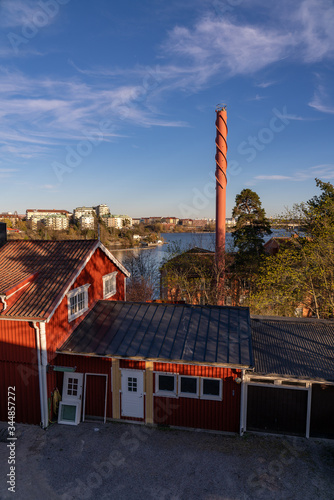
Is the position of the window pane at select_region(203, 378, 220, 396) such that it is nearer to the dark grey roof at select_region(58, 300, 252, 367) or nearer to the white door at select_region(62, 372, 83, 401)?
the dark grey roof at select_region(58, 300, 252, 367)

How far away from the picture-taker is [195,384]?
38.1 feet

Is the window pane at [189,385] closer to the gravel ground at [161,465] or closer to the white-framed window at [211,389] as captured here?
the white-framed window at [211,389]

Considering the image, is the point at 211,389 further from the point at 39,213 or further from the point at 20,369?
the point at 39,213

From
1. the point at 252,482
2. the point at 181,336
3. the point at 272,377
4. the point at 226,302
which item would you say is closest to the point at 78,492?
the point at 252,482

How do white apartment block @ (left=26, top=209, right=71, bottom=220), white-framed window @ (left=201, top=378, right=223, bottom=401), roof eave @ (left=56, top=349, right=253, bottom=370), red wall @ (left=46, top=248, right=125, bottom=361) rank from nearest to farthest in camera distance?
1. roof eave @ (left=56, top=349, right=253, bottom=370)
2. white-framed window @ (left=201, top=378, right=223, bottom=401)
3. red wall @ (left=46, top=248, right=125, bottom=361)
4. white apartment block @ (left=26, top=209, right=71, bottom=220)

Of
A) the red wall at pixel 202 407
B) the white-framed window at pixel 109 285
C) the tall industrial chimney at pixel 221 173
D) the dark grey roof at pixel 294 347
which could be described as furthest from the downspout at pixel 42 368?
the tall industrial chimney at pixel 221 173

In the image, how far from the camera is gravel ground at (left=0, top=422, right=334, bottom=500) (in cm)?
866

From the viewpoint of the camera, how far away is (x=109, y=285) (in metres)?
17.3

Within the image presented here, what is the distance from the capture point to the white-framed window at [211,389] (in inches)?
444

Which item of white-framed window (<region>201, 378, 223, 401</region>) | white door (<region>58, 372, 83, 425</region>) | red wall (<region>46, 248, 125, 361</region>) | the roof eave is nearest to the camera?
the roof eave

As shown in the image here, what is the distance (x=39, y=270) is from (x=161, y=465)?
8556 mm

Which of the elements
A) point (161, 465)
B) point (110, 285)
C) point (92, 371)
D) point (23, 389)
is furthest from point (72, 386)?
point (110, 285)

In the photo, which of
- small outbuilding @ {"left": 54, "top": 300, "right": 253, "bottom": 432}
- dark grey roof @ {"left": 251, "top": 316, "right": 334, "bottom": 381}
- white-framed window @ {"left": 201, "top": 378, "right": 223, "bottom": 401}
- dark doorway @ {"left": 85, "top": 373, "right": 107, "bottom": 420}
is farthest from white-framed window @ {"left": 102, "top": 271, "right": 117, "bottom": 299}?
dark grey roof @ {"left": 251, "top": 316, "right": 334, "bottom": 381}

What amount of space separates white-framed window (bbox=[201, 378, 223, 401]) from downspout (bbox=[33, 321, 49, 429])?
564cm
